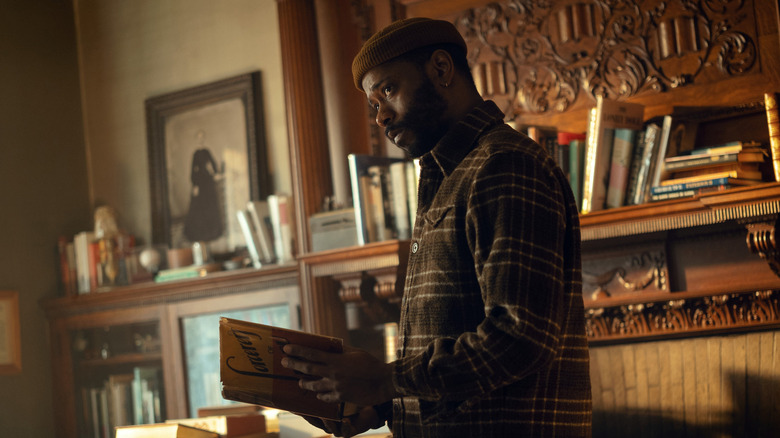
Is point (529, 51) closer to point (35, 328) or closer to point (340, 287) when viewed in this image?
point (340, 287)

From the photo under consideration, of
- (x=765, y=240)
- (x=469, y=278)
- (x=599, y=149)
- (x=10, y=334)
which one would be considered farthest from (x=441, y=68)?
(x=10, y=334)

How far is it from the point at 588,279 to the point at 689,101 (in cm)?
59

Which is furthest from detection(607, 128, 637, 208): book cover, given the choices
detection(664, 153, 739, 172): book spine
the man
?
the man

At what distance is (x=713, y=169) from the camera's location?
6.85 ft

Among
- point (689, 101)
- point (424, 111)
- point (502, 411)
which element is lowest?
point (502, 411)

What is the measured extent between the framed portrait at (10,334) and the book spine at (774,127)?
297 centimetres

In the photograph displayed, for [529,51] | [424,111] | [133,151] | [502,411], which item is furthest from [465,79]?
[133,151]

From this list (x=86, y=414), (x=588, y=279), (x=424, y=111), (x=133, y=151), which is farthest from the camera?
(x=133, y=151)

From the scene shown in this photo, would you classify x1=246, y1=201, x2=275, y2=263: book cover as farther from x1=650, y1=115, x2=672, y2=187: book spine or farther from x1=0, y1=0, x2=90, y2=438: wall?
x1=650, y1=115, x2=672, y2=187: book spine

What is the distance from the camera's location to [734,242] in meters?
2.20

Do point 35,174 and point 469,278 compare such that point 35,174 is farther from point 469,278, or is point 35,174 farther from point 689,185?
point 469,278

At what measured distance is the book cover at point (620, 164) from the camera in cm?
218

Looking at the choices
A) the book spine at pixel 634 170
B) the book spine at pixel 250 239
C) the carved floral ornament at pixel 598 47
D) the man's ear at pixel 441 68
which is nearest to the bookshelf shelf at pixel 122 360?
the book spine at pixel 250 239

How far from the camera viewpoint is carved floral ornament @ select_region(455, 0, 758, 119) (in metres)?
2.23
